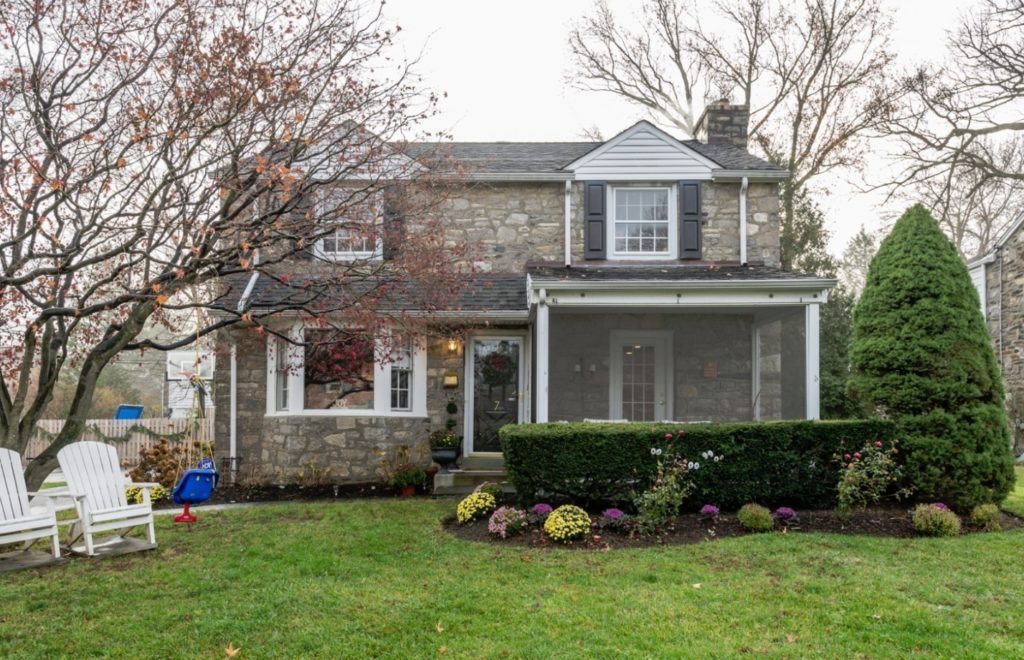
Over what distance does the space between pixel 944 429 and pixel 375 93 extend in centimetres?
708

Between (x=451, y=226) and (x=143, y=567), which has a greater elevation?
(x=451, y=226)

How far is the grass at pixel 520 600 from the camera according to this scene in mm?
4617

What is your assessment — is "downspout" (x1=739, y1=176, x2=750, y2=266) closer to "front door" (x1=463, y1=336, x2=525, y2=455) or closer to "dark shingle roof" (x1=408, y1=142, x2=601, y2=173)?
"dark shingle roof" (x1=408, y1=142, x2=601, y2=173)

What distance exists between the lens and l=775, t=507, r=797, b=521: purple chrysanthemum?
7.76 m

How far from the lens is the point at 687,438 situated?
8.30 metres

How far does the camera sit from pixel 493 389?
1198 cm

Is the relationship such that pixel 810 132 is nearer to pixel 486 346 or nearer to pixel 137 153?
pixel 486 346

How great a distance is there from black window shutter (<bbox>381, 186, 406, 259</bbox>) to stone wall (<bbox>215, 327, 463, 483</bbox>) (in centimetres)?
205

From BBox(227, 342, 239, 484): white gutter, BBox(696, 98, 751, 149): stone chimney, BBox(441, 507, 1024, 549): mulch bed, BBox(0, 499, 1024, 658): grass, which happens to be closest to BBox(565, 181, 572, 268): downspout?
BBox(696, 98, 751, 149): stone chimney

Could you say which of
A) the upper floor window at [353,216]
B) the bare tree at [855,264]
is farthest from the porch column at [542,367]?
the bare tree at [855,264]

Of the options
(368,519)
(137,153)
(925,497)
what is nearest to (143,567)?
(368,519)

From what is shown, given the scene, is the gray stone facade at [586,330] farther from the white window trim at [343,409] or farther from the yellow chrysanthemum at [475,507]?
the yellow chrysanthemum at [475,507]

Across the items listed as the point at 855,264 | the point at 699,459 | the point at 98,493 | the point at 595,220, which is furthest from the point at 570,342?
the point at 855,264

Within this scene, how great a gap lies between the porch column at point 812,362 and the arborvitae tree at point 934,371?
470mm
